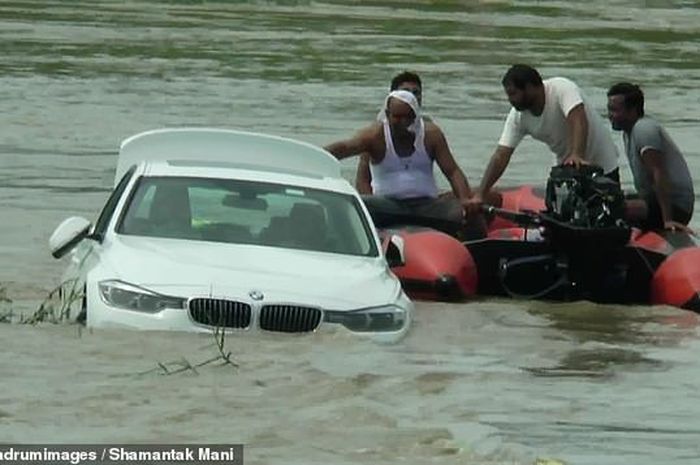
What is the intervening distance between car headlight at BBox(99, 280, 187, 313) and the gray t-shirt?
552 centimetres

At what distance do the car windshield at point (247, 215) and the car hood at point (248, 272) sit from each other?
188 millimetres

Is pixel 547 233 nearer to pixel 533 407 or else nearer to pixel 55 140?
pixel 533 407

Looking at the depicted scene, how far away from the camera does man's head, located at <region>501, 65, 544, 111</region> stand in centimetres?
1741

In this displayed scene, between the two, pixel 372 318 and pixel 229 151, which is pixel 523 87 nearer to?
pixel 229 151

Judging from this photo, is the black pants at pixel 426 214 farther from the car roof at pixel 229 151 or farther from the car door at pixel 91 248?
Answer: the car door at pixel 91 248

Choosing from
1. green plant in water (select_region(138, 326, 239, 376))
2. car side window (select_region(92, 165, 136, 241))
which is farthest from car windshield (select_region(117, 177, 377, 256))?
green plant in water (select_region(138, 326, 239, 376))

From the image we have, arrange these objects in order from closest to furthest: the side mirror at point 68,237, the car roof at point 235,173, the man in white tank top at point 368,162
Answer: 1. the side mirror at point 68,237
2. the car roof at point 235,173
3. the man in white tank top at point 368,162

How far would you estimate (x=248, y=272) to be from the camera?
43.7 feet

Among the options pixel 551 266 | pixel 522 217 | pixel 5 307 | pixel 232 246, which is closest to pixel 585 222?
pixel 522 217

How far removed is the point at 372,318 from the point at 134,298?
4.45ft

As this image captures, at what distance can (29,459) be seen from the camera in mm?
9859

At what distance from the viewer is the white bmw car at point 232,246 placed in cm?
1305

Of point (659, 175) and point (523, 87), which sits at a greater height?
point (523, 87)

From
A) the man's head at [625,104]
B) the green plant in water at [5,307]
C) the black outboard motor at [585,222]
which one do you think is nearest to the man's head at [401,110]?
the black outboard motor at [585,222]
